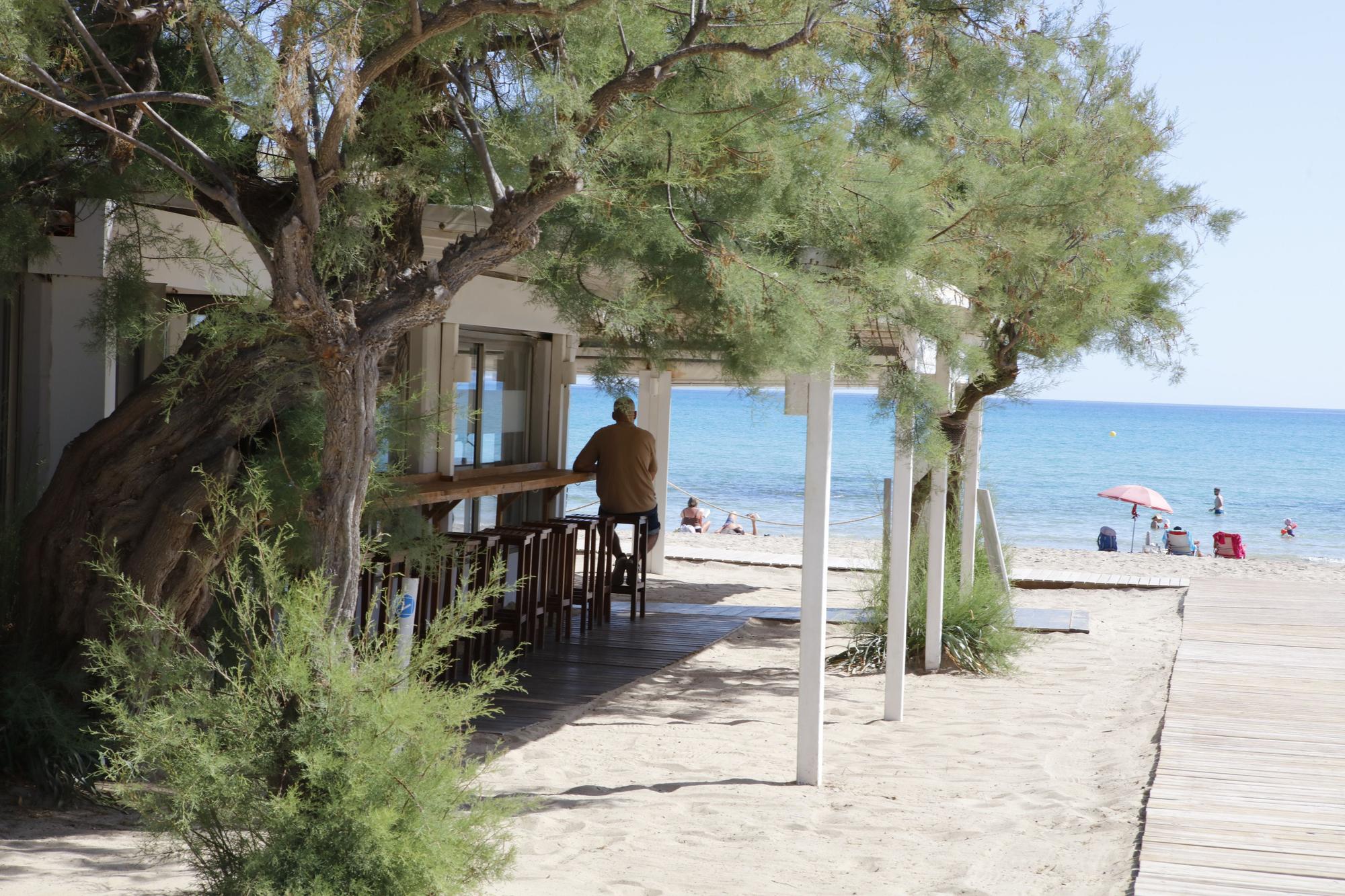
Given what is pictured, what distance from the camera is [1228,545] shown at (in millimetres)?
21859

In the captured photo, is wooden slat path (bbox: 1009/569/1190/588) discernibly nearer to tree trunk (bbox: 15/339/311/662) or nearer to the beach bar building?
the beach bar building

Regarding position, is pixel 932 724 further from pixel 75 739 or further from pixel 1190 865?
pixel 75 739

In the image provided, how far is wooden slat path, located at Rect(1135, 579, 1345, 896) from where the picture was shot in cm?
377

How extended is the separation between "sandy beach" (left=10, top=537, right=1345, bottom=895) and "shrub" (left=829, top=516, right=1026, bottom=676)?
0.18 meters

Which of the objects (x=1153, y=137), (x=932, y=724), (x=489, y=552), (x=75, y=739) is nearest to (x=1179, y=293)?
(x=1153, y=137)

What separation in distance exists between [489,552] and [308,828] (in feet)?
13.1

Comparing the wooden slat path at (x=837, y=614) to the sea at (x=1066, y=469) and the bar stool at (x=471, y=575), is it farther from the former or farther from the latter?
the sea at (x=1066, y=469)

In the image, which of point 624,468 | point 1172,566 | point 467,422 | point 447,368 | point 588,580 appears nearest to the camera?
point 447,368

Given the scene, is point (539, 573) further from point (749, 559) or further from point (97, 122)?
point (749, 559)

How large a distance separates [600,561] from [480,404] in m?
1.45

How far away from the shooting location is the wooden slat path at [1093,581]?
37.8ft

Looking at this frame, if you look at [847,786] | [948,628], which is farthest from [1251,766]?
[948,628]

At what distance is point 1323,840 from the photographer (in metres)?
4.05

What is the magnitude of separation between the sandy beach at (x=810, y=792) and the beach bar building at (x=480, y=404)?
0.44 metres
